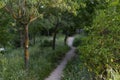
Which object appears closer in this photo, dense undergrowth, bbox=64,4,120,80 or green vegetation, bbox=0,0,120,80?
dense undergrowth, bbox=64,4,120,80

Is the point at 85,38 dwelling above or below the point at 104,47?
above

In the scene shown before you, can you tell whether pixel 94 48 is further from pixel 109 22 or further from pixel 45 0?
pixel 45 0

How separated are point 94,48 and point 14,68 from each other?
14.5 ft

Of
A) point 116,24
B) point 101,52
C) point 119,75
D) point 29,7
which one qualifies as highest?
point 29,7

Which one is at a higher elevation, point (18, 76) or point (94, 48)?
point (94, 48)

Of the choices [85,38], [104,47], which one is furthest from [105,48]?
[85,38]

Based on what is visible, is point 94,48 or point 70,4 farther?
point 70,4

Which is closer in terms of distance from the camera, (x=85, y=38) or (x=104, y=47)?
(x=104, y=47)

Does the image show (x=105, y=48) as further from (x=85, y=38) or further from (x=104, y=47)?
(x=85, y=38)

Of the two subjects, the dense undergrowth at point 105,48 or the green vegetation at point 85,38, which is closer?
the dense undergrowth at point 105,48

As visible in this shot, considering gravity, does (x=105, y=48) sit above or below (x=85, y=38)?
below

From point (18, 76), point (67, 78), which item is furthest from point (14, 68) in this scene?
point (67, 78)

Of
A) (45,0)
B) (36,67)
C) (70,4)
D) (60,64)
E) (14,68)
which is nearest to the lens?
(45,0)

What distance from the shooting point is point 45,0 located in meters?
Result: 9.25
